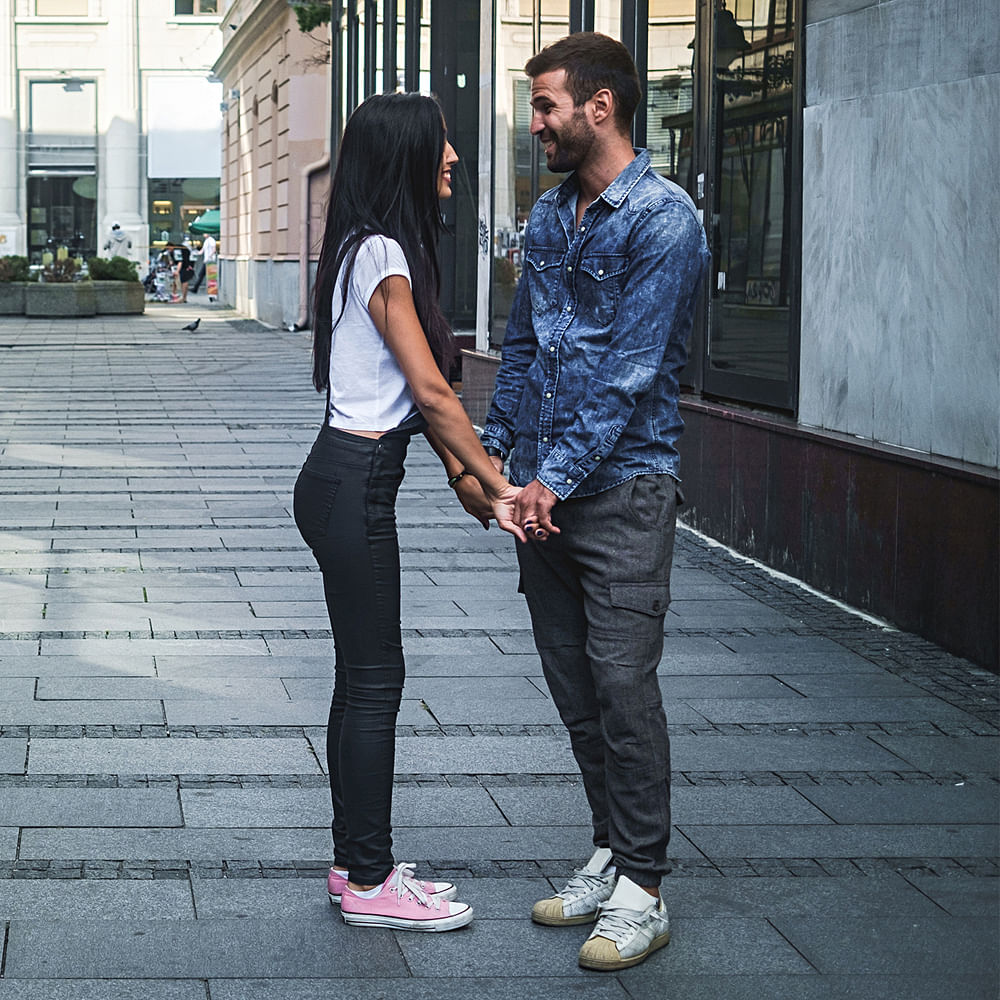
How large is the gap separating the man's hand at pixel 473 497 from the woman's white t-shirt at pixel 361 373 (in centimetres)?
19

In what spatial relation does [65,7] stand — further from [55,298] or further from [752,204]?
[752,204]

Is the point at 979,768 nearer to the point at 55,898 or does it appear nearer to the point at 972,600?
the point at 972,600

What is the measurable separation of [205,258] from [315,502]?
4643 centimetres

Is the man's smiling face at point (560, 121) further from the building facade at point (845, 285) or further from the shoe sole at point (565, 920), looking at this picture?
the building facade at point (845, 285)

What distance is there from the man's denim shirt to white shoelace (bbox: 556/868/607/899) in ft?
2.83

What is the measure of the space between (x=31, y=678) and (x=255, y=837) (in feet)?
6.03

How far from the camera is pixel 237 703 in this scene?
18.1ft

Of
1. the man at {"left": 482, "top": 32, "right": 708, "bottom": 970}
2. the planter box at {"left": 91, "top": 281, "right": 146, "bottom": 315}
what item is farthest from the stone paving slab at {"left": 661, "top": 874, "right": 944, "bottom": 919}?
the planter box at {"left": 91, "top": 281, "right": 146, "bottom": 315}

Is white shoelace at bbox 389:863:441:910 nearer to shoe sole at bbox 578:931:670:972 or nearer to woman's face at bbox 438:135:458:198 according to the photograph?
shoe sole at bbox 578:931:670:972

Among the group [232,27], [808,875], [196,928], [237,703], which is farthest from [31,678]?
[232,27]

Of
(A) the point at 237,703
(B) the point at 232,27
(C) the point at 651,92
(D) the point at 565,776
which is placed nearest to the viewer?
(D) the point at 565,776

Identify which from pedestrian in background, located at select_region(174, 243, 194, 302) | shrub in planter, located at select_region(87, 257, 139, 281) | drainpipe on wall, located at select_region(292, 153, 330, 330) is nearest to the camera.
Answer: drainpipe on wall, located at select_region(292, 153, 330, 330)

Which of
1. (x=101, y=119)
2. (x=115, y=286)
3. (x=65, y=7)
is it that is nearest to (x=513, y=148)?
(x=115, y=286)

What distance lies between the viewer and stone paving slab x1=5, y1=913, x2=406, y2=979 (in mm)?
3449
